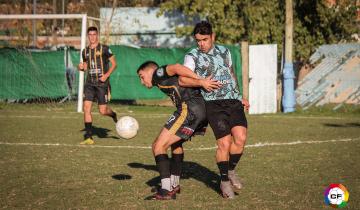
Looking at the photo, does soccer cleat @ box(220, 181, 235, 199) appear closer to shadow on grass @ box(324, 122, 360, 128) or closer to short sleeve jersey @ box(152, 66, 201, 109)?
short sleeve jersey @ box(152, 66, 201, 109)

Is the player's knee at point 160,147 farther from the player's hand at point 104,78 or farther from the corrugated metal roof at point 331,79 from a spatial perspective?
the corrugated metal roof at point 331,79

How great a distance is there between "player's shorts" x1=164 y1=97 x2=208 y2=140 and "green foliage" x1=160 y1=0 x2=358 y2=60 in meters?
18.4

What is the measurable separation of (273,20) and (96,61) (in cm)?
1373

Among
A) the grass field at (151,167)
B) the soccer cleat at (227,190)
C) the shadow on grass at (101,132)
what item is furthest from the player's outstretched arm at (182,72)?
the shadow on grass at (101,132)

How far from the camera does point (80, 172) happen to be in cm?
1070

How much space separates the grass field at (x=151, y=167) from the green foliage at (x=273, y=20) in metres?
8.83

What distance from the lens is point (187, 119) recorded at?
28.3 ft

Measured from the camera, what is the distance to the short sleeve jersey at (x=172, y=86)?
8578 mm

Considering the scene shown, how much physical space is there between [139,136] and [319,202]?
8141 millimetres

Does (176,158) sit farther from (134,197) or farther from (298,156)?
(298,156)

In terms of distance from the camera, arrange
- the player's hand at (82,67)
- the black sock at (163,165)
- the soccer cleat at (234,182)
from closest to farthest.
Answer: the black sock at (163,165)
the soccer cleat at (234,182)
the player's hand at (82,67)

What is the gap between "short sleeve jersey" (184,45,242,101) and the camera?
8758mm

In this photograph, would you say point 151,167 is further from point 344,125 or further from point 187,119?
point 344,125

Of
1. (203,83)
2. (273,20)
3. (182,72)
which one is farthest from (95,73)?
(273,20)
